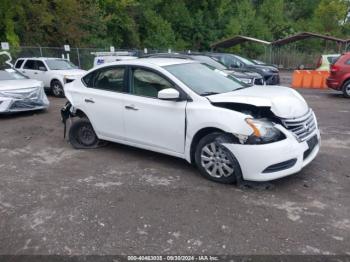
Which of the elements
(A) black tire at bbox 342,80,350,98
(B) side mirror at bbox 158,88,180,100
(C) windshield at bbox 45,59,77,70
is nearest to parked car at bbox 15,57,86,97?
(C) windshield at bbox 45,59,77,70

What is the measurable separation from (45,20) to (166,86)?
19.6m

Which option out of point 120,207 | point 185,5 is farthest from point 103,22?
point 120,207

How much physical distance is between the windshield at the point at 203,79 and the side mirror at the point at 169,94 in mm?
304

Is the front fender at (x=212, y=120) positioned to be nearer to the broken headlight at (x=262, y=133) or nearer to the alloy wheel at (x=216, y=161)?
the broken headlight at (x=262, y=133)

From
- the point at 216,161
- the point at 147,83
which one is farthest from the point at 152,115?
the point at 216,161

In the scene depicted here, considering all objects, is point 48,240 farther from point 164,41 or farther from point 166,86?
point 164,41

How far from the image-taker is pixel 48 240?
3.65 metres

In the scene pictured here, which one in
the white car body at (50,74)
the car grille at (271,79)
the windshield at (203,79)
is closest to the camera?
the windshield at (203,79)

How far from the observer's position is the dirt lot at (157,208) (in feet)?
11.6

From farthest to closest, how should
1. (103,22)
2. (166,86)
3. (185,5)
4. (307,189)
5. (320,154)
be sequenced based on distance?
(185,5)
(103,22)
(320,154)
(166,86)
(307,189)

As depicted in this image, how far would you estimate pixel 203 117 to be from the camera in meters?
4.80

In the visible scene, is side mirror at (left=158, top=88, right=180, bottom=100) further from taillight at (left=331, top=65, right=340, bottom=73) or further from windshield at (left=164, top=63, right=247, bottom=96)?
taillight at (left=331, top=65, right=340, bottom=73)

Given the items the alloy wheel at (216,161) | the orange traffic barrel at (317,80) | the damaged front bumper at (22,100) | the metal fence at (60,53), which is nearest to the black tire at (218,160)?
the alloy wheel at (216,161)

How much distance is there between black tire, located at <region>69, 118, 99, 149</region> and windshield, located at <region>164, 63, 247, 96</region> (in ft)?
6.74
